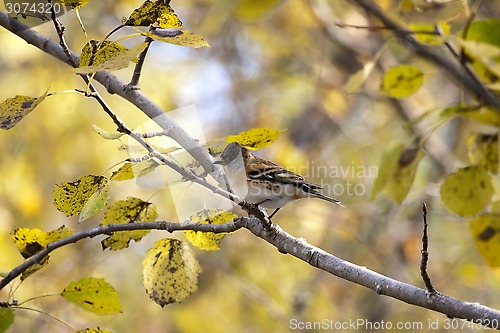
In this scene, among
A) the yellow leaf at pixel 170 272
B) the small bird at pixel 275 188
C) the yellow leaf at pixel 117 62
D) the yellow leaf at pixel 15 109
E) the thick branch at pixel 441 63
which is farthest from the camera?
the small bird at pixel 275 188

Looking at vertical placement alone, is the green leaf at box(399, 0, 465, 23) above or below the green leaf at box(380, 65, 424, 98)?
above

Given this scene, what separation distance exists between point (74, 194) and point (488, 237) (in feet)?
2.30

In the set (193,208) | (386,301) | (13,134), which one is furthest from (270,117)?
(193,208)

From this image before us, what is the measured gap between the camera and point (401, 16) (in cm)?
79

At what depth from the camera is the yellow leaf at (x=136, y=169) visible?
1060 mm

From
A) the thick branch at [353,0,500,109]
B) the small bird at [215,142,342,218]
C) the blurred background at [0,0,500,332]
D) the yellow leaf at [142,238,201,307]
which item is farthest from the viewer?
the blurred background at [0,0,500,332]

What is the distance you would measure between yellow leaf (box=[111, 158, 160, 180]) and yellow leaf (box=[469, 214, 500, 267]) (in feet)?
1.81

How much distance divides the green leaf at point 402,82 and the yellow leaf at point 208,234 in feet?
1.31

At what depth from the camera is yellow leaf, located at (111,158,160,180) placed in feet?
3.48

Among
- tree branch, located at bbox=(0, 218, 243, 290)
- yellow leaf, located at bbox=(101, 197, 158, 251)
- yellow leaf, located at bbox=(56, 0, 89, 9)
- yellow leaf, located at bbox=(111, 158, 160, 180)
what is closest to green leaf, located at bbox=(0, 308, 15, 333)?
tree branch, located at bbox=(0, 218, 243, 290)

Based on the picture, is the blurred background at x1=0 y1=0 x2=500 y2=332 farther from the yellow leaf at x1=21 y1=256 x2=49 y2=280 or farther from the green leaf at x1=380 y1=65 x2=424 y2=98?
the green leaf at x1=380 y1=65 x2=424 y2=98

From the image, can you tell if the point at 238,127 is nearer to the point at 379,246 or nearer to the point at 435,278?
the point at 379,246

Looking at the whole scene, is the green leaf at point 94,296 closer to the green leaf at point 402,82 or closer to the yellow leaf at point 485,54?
the green leaf at point 402,82

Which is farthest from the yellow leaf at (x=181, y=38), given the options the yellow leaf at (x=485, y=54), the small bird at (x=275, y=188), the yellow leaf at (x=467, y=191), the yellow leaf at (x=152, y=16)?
the small bird at (x=275, y=188)
